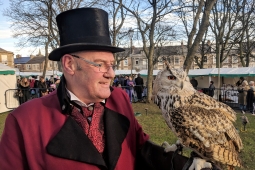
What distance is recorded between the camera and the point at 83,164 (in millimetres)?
1889

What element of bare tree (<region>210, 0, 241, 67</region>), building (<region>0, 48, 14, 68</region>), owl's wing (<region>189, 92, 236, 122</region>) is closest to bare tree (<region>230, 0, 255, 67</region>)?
bare tree (<region>210, 0, 241, 67</region>)

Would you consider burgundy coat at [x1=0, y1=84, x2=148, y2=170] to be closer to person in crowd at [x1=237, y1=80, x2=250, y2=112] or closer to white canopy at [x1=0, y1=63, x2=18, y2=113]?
person in crowd at [x1=237, y1=80, x2=250, y2=112]

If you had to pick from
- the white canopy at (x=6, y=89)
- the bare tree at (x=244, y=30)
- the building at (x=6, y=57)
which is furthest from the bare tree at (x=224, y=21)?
the building at (x=6, y=57)

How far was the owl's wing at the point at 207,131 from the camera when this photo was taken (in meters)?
2.47

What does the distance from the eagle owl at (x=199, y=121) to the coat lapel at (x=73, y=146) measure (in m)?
1.02

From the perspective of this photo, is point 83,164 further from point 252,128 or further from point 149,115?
point 149,115

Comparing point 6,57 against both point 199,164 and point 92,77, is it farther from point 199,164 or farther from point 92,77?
point 199,164

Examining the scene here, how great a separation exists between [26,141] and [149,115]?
345 inches

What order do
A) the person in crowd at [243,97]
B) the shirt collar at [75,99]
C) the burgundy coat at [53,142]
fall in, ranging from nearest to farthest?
1. the burgundy coat at [53,142]
2. the shirt collar at [75,99]
3. the person in crowd at [243,97]

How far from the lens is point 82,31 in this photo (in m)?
2.05

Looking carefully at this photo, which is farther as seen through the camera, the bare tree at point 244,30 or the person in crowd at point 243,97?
the bare tree at point 244,30

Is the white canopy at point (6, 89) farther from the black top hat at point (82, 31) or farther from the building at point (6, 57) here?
the building at point (6, 57)

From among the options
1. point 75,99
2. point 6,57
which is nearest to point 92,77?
point 75,99

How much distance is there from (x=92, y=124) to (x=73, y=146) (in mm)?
258
